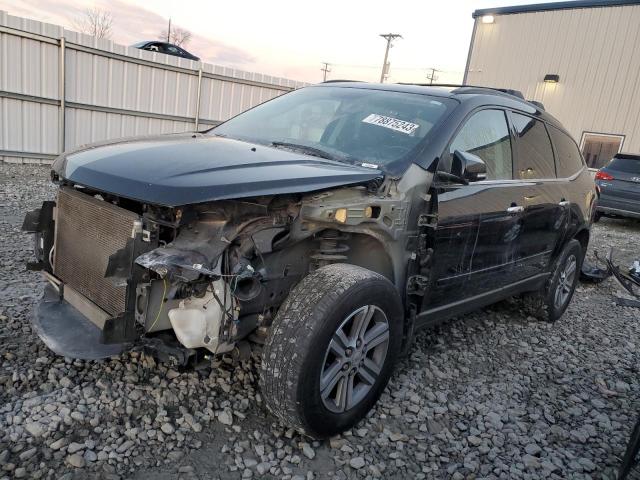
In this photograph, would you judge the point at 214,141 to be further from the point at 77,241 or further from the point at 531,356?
the point at 531,356

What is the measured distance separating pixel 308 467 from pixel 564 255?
3459mm

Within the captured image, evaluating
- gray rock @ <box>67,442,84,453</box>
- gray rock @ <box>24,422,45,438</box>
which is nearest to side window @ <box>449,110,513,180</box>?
gray rock @ <box>67,442,84,453</box>

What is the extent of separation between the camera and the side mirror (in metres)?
2.91

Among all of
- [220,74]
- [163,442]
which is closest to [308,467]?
[163,442]

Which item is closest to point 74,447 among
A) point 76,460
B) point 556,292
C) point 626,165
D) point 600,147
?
point 76,460

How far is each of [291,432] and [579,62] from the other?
53.4 feet

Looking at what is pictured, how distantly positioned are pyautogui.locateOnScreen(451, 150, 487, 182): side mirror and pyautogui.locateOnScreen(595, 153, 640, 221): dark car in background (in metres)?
9.24

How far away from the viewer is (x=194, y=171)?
224cm

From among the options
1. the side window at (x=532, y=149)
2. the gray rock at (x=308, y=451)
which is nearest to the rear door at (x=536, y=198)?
the side window at (x=532, y=149)

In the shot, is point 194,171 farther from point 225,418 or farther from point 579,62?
point 579,62

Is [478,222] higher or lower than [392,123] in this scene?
lower

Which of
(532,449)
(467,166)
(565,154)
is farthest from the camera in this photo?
(565,154)

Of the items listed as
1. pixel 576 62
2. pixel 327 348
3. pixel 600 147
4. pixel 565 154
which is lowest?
pixel 327 348

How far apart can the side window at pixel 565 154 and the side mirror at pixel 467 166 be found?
5.92 ft
